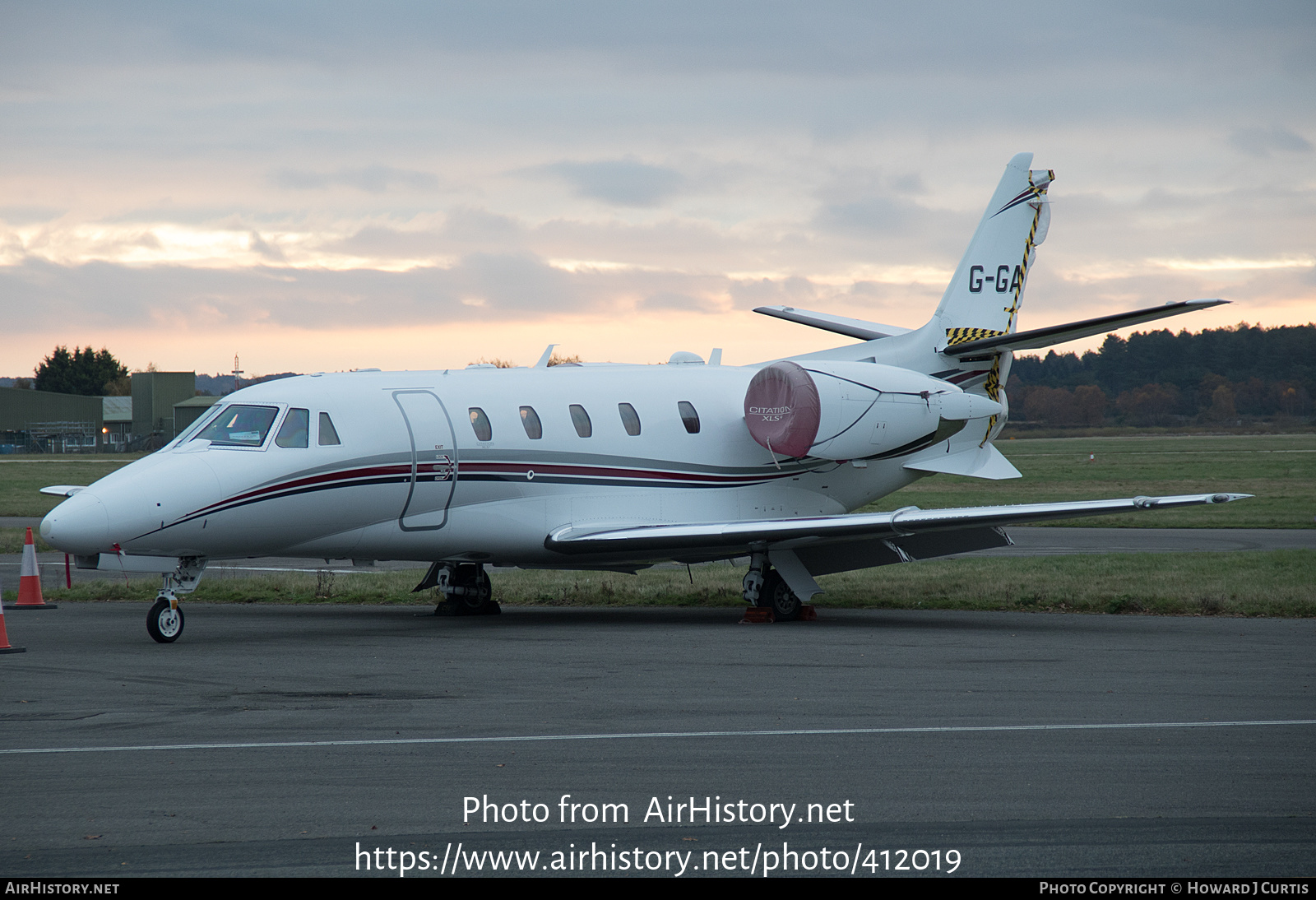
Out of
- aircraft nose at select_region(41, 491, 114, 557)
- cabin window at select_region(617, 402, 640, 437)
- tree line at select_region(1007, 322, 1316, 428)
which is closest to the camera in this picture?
aircraft nose at select_region(41, 491, 114, 557)

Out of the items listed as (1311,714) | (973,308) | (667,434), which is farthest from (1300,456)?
(1311,714)

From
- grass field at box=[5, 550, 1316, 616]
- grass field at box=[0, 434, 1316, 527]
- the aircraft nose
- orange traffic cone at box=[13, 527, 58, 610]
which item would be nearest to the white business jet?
the aircraft nose

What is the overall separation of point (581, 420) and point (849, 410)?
154 inches

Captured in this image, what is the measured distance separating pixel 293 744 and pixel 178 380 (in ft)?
380

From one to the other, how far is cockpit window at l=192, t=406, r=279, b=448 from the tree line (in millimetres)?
151286

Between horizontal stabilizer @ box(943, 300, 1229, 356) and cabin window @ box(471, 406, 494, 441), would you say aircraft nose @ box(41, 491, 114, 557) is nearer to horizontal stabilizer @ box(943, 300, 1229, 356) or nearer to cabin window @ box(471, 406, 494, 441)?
cabin window @ box(471, 406, 494, 441)

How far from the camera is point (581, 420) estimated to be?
1759cm

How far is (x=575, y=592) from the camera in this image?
20.5 metres

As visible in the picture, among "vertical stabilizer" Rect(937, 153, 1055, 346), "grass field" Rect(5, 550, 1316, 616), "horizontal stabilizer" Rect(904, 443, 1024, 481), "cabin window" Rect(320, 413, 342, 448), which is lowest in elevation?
"grass field" Rect(5, 550, 1316, 616)

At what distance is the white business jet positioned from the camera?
47.6ft

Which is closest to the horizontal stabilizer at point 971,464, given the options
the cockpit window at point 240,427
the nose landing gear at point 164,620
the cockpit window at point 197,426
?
the cockpit window at point 240,427

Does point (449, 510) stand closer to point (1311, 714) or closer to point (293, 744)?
point (293, 744)

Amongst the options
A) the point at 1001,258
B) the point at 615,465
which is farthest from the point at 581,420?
the point at 1001,258

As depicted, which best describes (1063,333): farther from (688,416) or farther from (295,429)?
(295,429)
